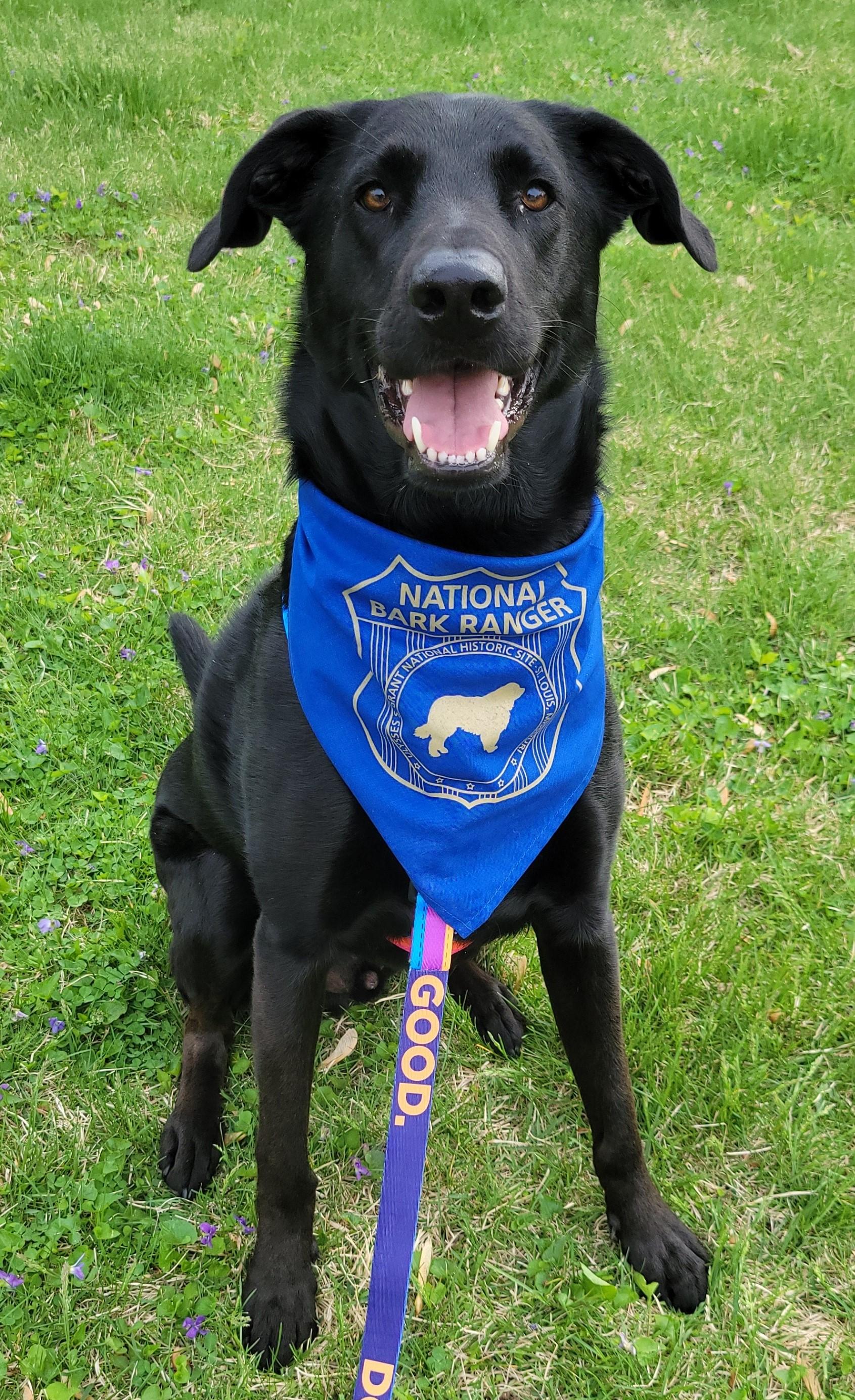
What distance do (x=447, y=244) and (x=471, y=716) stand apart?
765 millimetres

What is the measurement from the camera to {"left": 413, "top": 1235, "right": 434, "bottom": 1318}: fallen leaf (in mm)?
2072

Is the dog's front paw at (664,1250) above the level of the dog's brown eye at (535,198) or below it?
below

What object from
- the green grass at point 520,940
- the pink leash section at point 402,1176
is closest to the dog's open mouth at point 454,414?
the green grass at point 520,940

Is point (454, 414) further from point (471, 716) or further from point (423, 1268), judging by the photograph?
point (423, 1268)

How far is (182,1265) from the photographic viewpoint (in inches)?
83.5

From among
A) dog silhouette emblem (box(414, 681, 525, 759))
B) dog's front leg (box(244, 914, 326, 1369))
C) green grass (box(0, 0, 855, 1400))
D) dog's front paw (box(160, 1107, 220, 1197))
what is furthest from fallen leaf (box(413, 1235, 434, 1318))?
dog silhouette emblem (box(414, 681, 525, 759))

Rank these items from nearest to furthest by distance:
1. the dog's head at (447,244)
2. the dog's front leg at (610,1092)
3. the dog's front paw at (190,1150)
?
1. the dog's head at (447,244)
2. the dog's front leg at (610,1092)
3. the dog's front paw at (190,1150)

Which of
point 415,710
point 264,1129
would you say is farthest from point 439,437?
point 264,1129

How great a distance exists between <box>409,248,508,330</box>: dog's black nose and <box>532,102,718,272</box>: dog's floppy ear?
476mm

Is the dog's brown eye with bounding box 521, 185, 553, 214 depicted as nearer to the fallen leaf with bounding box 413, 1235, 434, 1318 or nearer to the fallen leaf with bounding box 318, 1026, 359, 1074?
the fallen leaf with bounding box 318, 1026, 359, 1074

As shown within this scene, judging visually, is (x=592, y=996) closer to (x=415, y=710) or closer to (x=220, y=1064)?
(x=415, y=710)

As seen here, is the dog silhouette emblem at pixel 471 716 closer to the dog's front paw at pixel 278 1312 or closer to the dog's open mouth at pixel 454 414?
the dog's open mouth at pixel 454 414

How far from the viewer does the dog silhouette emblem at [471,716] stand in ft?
6.38

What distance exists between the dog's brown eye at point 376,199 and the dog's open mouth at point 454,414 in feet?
1.11
